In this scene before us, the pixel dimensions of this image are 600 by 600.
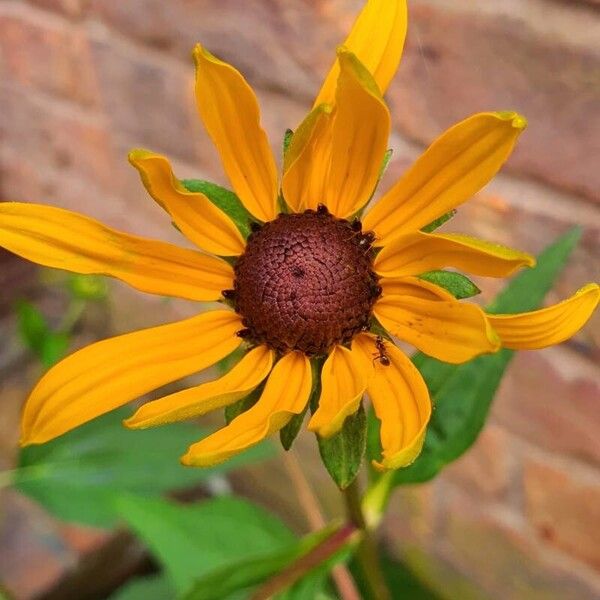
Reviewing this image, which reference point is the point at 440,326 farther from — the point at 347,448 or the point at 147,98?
the point at 147,98

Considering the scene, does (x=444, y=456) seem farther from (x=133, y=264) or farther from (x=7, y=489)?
(x=7, y=489)

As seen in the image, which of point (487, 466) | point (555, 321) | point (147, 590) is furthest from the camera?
point (147, 590)

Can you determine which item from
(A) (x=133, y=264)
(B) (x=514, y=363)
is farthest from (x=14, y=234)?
(B) (x=514, y=363)

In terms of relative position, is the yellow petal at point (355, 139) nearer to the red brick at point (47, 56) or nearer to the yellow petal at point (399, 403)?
the yellow petal at point (399, 403)

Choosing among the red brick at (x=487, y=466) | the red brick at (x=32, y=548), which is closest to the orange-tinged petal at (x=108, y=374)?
the red brick at (x=487, y=466)

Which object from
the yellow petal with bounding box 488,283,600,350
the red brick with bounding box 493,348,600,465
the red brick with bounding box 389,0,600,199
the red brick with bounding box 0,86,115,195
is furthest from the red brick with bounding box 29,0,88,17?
the yellow petal with bounding box 488,283,600,350

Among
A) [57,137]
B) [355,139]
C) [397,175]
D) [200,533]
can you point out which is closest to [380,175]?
[355,139]
